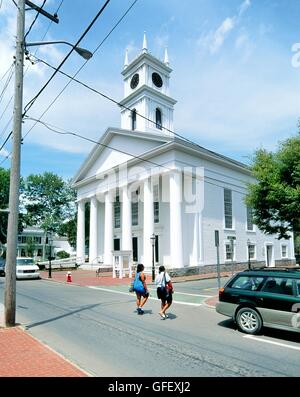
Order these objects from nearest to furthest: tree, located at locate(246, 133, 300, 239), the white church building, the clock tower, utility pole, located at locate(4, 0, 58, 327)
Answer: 1. utility pole, located at locate(4, 0, 58, 327)
2. tree, located at locate(246, 133, 300, 239)
3. the white church building
4. the clock tower

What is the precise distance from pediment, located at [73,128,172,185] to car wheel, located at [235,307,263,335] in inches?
824

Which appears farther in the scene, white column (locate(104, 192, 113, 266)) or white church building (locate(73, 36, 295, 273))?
white column (locate(104, 192, 113, 266))

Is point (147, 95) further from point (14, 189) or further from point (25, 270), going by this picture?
point (14, 189)

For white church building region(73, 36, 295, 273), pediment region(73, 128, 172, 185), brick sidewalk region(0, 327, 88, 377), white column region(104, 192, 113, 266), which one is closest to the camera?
brick sidewalk region(0, 327, 88, 377)

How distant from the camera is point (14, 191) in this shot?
30.4 feet

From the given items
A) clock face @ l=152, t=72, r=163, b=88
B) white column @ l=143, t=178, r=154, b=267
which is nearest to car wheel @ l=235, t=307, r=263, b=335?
white column @ l=143, t=178, r=154, b=267

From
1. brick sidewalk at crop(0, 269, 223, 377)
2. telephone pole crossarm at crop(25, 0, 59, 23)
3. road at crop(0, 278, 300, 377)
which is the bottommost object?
road at crop(0, 278, 300, 377)

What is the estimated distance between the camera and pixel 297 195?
49.4ft

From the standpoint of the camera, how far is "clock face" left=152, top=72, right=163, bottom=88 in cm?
4331

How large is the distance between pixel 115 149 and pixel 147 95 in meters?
14.6

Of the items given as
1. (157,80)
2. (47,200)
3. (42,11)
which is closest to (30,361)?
(42,11)

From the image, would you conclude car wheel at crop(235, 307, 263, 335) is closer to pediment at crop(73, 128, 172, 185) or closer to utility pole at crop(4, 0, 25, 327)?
utility pole at crop(4, 0, 25, 327)

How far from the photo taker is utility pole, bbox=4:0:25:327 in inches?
353

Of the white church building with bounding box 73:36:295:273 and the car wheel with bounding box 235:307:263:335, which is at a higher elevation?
the white church building with bounding box 73:36:295:273
